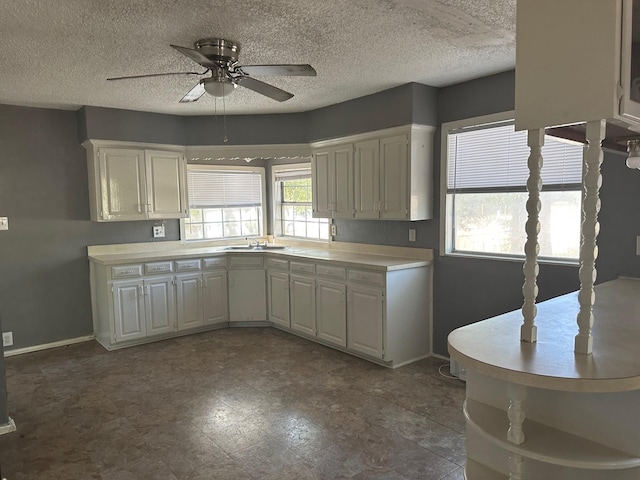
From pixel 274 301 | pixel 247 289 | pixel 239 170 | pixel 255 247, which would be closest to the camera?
pixel 274 301

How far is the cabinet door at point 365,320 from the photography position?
3941 mm

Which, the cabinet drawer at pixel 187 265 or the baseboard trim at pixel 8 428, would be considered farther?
the cabinet drawer at pixel 187 265

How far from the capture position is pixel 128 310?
4566 millimetres

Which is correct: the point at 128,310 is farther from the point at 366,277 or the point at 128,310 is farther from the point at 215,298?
the point at 366,277

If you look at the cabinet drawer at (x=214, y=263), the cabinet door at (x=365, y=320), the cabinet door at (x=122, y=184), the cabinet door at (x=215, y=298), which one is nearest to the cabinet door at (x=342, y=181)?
the cabinet door at (x=365, y=320)

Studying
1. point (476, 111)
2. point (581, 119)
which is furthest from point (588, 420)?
point (476, 111)

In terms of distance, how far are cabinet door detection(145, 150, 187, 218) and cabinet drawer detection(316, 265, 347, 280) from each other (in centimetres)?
179

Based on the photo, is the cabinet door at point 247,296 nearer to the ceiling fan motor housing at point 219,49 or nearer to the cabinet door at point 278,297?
the cabinet door at point 278,297

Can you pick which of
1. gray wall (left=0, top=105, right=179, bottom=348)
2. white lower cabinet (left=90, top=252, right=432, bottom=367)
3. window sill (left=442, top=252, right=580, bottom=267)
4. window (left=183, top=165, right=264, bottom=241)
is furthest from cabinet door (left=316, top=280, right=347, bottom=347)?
gray wall (left=0, top=105, right=179, bottom=348)

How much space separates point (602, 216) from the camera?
3.00 meters

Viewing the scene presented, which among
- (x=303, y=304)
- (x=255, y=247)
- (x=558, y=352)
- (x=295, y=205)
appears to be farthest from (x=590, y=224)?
(x=295, y=205)

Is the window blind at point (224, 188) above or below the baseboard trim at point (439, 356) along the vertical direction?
above

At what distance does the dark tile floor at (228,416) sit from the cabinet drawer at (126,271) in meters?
0.77

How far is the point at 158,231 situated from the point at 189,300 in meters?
0.93
